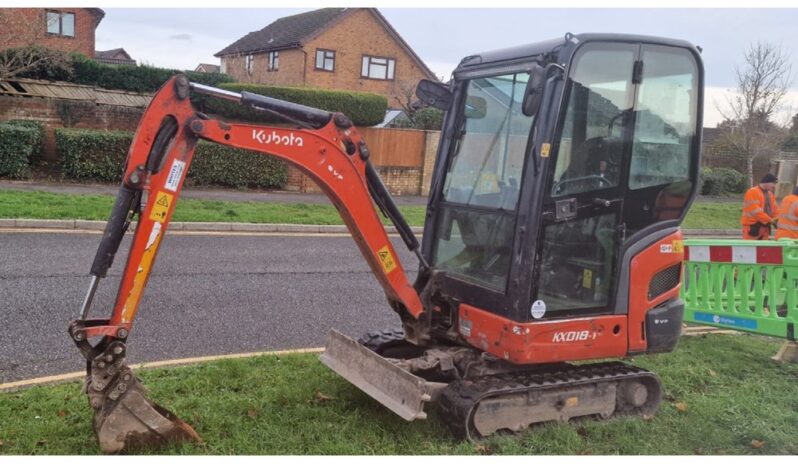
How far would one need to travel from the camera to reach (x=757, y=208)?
9984mm

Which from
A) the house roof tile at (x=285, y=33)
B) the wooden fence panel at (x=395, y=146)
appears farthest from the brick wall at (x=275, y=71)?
the wooden fence panel at (x=395, y=146)

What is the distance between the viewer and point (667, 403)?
5250mm

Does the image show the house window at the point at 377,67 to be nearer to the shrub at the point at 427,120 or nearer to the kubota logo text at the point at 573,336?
the shrub at the point at 427,120

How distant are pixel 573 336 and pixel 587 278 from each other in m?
0.41

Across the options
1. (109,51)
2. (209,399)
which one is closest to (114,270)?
A: (209,399)

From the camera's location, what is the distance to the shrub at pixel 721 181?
25688 mm

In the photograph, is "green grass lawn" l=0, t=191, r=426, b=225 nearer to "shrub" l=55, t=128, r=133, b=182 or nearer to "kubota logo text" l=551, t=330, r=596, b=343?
"shrub" l=55, t=128, r=133, b=182

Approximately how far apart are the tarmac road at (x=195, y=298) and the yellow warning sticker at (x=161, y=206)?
2188 mm

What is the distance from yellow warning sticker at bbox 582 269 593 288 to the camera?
185 inches

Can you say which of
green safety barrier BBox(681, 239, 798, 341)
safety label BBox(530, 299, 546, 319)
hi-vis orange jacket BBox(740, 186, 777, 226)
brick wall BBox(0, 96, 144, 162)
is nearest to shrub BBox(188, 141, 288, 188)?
brick wall BBox(0, 96, 144, 162)

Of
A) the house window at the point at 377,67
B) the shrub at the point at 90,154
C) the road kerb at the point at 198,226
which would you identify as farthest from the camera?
the house window at the point at 377,67

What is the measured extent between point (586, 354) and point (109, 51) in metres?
66.6

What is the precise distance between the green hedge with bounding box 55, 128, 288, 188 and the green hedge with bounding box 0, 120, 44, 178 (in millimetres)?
603

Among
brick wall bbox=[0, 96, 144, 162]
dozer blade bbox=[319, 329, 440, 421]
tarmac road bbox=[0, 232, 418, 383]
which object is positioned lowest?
tarmac road bbox=[0, 232, 418, 383]
